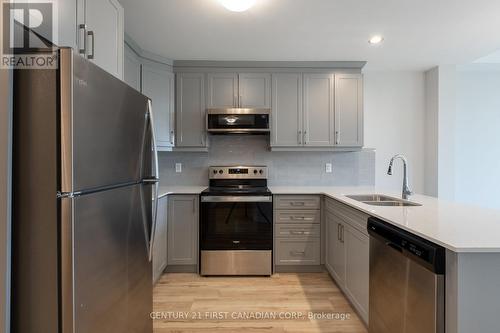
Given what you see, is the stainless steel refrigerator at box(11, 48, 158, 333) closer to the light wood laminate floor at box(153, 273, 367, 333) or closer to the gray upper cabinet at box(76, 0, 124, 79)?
the gray upper cabinet at box(76, 0, 124, 79)

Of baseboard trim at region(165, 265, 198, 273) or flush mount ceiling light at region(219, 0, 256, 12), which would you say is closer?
flush mount ceiling light at region(219, 0, 256, 12)

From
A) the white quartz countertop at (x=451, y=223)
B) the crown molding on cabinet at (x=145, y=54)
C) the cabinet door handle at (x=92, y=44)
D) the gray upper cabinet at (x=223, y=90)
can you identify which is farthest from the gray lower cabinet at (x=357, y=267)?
the crown molding on cabinet at (x=145, y=54)

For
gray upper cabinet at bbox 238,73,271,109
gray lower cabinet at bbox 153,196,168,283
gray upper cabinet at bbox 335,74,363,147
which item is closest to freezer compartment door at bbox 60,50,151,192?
gray lower cabinet at bbox 153,196,168,283

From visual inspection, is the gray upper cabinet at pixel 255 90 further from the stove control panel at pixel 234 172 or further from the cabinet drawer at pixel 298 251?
the cabinet drawer at pixel 298 251

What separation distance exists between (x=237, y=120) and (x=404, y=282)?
230 centimetres

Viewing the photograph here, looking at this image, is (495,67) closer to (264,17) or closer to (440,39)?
(440,39)

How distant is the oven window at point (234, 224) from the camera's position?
9.64ft

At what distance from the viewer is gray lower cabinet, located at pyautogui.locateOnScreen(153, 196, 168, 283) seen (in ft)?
8.71

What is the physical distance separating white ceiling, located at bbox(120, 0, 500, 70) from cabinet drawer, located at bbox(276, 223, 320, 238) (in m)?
1.89

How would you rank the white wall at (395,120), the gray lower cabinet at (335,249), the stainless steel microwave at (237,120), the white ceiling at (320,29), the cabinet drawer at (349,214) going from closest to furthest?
Result: the cabinet drawer at (349,214) → the white ceiling at (320,29) → the gray lower cabinet at (335,249) → the stainless steel microwave at (237,120) → the white wall at (395,120)

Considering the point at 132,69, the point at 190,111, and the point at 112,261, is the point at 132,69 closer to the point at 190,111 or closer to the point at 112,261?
the point at 190,111

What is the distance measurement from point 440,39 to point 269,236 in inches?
103

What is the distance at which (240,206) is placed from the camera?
2.94 metres

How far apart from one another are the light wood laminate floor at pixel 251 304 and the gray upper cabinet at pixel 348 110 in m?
1.60
